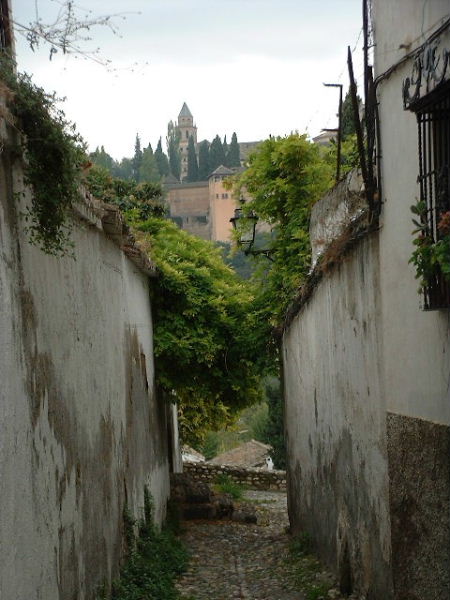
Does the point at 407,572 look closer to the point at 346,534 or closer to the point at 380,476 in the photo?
the point at 380,476

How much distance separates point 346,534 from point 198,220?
406 ft

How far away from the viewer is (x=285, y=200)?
52.2 ft

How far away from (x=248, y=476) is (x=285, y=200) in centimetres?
1237

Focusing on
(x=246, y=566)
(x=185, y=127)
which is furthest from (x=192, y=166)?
(x=246, y=566)

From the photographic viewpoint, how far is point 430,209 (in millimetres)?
5695

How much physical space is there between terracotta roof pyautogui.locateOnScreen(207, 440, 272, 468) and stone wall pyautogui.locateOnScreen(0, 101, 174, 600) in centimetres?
2740

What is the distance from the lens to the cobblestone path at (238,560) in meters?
10.8

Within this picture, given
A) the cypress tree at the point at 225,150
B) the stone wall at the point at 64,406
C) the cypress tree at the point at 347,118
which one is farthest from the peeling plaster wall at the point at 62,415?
the cypress tree at the point at 225,150

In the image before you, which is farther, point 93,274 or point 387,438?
point 93,274

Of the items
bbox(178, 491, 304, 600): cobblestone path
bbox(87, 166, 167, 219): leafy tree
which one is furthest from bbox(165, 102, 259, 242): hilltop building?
bbox(178, 491, 304, 600): cobblestone path

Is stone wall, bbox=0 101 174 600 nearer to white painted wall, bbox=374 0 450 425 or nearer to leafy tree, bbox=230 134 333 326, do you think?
white painted wall, bbox=374 0 450 425

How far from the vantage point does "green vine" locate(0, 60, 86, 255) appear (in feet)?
18.0

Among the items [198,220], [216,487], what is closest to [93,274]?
[216,487]

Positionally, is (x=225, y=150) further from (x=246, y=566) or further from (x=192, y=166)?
(x=246, y=566)
